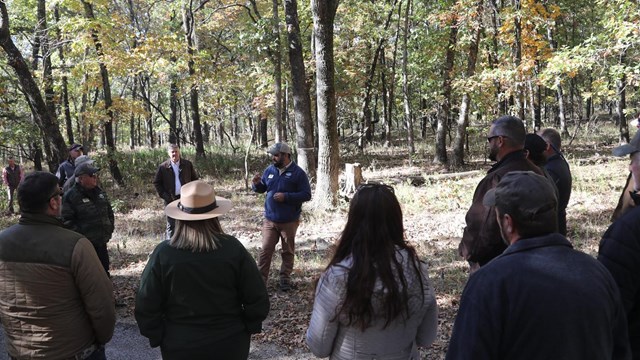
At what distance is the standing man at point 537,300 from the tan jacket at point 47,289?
2.29 m

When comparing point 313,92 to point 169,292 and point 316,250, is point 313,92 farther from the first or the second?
point 169,292

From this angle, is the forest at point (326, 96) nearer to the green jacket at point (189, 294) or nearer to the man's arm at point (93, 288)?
the green jacket at point (189, 294)

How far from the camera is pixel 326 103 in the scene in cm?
1058

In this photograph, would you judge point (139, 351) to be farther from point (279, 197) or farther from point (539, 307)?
point (539, 307)

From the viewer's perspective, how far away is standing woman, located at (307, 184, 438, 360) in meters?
2.32

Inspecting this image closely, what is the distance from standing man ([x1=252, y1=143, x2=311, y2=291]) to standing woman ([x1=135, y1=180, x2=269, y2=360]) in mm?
3251

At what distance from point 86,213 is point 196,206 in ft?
11.2

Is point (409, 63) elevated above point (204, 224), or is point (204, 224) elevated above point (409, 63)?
point (409, 63)

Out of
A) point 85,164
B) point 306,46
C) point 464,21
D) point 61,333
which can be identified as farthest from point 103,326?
point 306,46

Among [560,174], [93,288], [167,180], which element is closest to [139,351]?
[93,288]

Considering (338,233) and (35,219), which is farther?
(338,233)

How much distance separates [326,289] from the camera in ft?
7.85

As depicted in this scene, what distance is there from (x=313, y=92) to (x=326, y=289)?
23.7 meters

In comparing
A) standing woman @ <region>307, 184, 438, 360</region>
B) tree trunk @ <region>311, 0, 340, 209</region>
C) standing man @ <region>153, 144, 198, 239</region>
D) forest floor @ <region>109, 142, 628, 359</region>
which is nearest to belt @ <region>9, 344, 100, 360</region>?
standing woman @ <region>307, 184, 438, 360</region>
